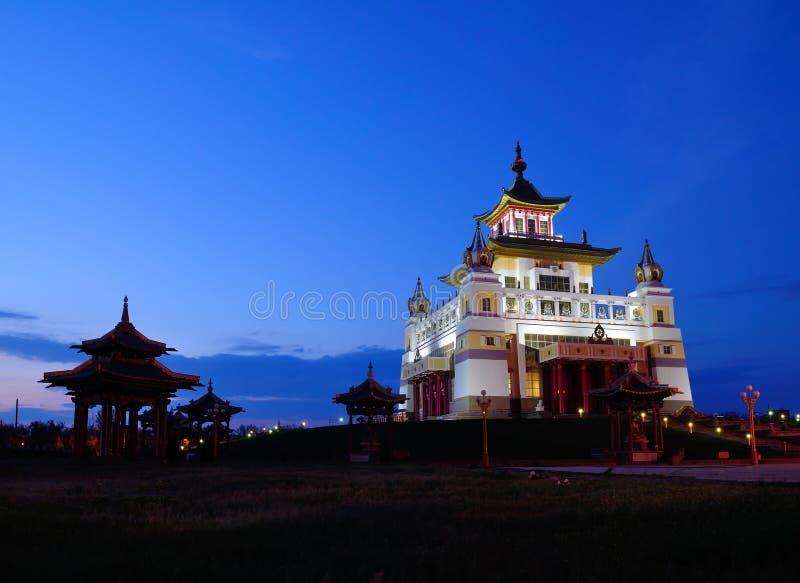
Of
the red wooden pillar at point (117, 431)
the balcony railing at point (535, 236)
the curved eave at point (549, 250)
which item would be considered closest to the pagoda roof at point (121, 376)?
the red wooden pillar at point (117, 431)

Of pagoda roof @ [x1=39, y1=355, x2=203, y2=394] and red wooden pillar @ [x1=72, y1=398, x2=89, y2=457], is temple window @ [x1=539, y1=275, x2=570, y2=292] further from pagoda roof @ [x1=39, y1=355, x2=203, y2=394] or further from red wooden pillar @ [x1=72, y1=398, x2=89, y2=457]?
red wooden pillar @ [x1=72, y1=398, x2=89, y2=457]

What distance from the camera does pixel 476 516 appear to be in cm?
1205

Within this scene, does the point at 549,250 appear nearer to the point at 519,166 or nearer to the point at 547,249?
the point at 547,249

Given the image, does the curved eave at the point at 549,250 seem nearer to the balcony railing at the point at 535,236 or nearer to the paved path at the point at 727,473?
the balcony railing at the point at 535,236

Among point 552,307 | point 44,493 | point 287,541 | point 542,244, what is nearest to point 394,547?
point 287,541

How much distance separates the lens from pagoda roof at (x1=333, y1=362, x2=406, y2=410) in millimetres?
44344

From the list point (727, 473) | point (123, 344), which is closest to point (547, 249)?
point (123, 344)

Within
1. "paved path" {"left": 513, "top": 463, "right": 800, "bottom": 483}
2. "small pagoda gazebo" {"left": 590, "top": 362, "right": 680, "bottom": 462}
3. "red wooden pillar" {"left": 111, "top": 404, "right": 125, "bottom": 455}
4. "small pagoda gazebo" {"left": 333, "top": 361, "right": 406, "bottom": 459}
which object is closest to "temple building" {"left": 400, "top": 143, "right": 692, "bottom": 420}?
"small pagoda gazebo" {"left": 333, "top": 361, "right": 406, "bottom": 459}

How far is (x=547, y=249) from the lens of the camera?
72.5 m

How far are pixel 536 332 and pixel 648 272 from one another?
1477cm

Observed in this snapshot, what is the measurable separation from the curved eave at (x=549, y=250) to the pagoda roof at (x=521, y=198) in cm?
571

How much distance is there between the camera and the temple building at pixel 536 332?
63438 mm

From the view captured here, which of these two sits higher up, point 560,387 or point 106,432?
point 560,387

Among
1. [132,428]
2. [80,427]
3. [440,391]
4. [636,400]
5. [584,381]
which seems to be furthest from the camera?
[440,391]
